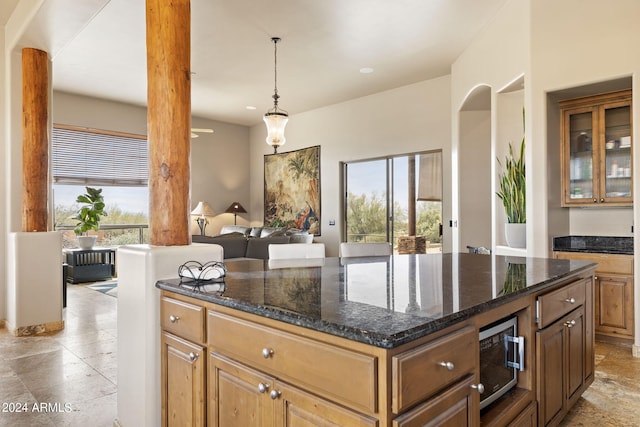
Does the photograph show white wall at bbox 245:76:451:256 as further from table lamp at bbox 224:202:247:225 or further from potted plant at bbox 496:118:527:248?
potted plant at bbox 496:118:527:248

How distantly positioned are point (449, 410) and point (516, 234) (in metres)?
3.21

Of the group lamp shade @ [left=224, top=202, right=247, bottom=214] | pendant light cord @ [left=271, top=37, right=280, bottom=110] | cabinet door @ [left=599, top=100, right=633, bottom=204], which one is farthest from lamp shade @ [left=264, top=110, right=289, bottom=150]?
lamp shade @ [left=224, top=202, right=247, bottom=214]

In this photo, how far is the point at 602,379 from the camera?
9.37 feet

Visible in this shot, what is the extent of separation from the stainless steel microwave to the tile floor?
0.94 meters

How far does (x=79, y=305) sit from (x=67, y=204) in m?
2.80

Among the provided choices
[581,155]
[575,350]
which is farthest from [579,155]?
[575,350]


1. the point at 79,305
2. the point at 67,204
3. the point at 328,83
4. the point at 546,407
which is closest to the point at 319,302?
the point at 546,407

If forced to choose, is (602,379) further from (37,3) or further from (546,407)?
(37,3)

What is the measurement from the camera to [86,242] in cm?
692

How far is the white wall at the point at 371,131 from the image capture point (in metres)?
6.11

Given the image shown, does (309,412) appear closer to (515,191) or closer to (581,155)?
(515,191)

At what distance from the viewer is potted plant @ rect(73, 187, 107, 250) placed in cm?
686

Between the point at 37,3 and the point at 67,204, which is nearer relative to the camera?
the point at 37,3

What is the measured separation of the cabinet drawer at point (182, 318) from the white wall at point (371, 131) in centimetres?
499
